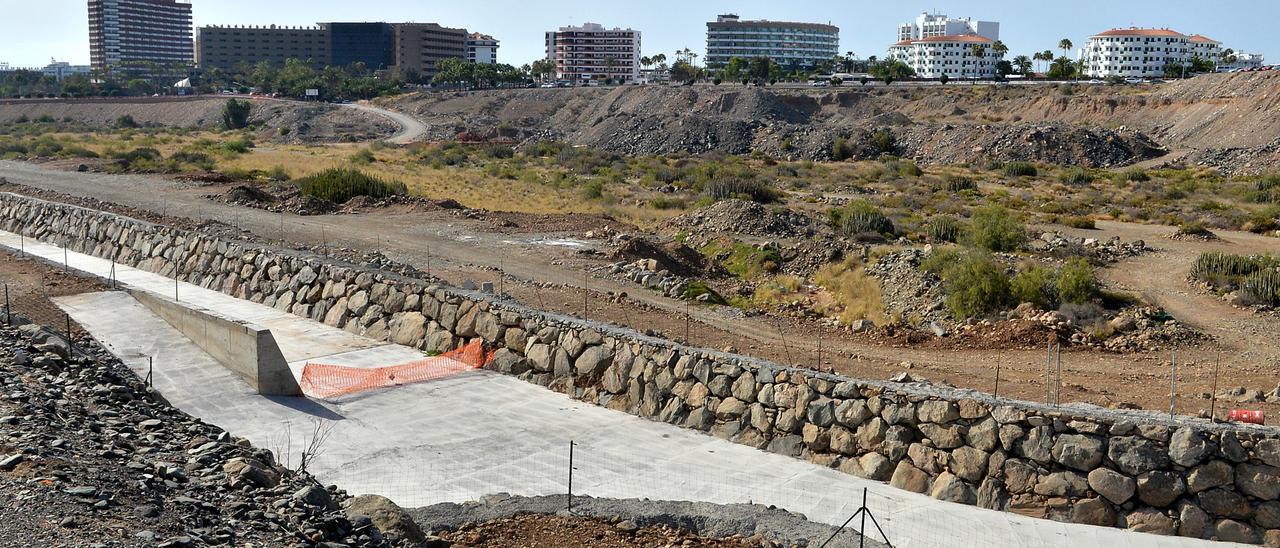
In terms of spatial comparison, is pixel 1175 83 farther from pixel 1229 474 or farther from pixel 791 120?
pixel 1229 474

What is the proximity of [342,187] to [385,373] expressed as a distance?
22.4m

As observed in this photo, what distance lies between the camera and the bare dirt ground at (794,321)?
56.1ft

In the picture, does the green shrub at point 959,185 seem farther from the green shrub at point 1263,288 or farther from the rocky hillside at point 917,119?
the green shrub at point 1263,288

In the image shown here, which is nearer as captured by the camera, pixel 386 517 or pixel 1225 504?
pixel 386 517

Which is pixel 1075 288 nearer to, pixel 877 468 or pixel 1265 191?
pixel 877 468

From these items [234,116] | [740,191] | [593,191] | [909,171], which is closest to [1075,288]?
[740,191]

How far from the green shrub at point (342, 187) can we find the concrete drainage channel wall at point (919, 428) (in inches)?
764

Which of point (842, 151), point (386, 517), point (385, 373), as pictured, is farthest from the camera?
point (842, 151)

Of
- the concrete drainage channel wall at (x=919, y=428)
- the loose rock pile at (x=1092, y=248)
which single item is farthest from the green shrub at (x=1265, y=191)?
the concrete drainage channel wall at (x=919, y=428)

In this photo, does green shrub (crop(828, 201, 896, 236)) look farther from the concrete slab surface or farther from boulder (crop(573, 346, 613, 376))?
the concrete slab surface

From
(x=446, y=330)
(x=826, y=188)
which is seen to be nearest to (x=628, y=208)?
(x=826, y=188)

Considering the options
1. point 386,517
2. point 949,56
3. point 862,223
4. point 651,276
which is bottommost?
point 386,517

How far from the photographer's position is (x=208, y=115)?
120438 millimetres

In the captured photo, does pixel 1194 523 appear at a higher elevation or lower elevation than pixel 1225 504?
lower
